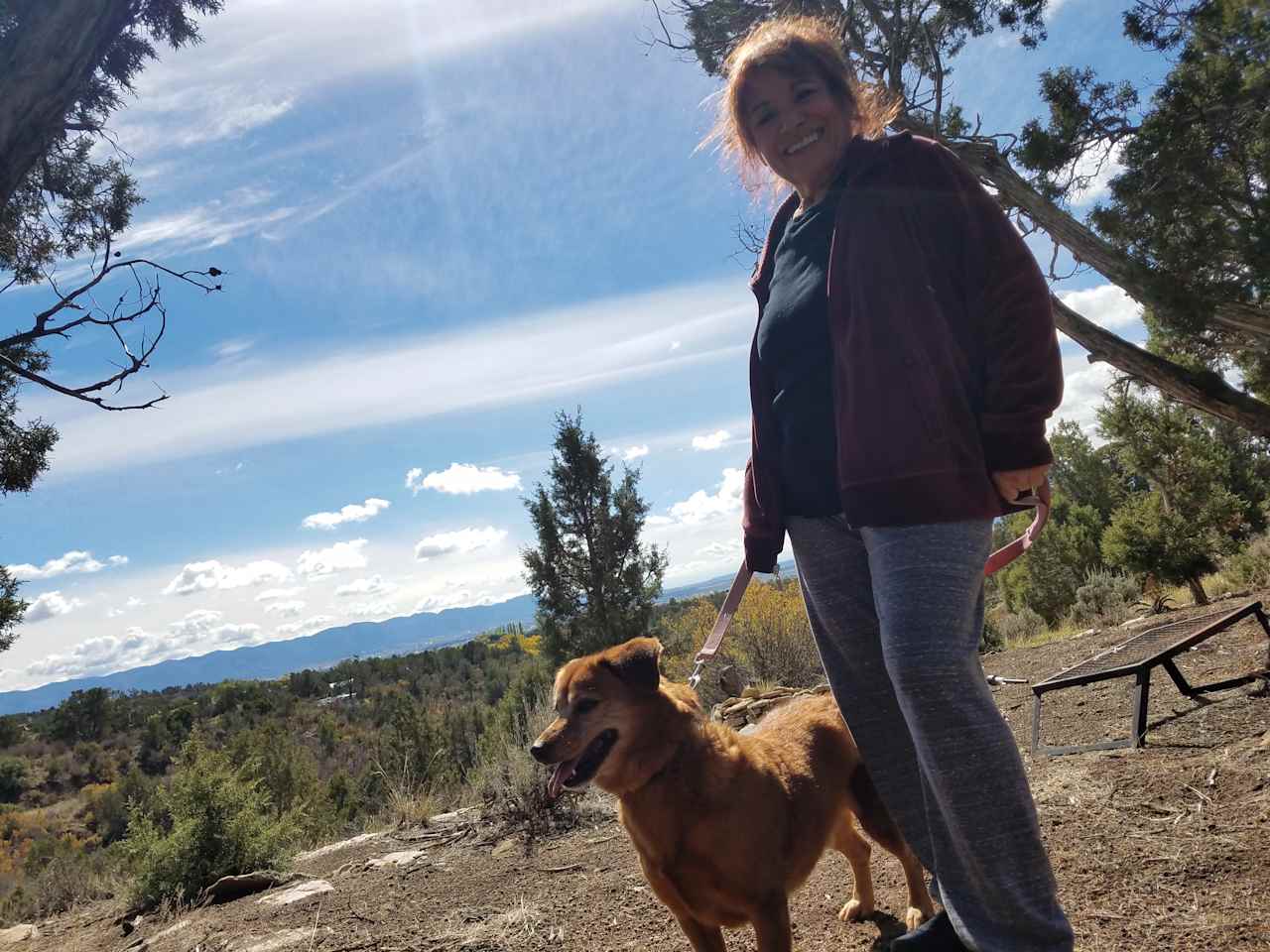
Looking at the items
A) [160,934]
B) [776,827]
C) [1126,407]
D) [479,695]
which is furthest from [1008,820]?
[479,695]

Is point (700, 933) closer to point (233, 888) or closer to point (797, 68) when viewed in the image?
point (797, 68)

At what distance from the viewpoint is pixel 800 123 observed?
83.5 inches

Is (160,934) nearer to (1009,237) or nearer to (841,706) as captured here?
(841,706)

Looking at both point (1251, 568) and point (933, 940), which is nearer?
point (933, 940)

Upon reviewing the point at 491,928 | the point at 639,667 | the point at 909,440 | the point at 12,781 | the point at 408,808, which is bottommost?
the point at 12,781

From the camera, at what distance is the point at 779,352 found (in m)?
2.15

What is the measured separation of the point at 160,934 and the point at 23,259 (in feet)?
15.2

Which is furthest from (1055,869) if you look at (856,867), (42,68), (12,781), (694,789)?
(12,781)

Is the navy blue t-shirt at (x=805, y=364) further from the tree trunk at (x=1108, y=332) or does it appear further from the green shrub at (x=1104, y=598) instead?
the green shrub at (x=1104, y=598)

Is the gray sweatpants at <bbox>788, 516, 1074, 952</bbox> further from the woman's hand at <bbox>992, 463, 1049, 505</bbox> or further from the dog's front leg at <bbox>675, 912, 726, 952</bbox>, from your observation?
the dog's front leg at <bbox>675, 912, 726, 952</bbox>

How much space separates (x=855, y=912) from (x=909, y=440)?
2310 mm

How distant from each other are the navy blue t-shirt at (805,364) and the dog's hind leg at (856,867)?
5.27 ft

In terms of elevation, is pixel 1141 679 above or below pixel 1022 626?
above

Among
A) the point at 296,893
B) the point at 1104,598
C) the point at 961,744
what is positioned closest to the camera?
the point at 961,744
